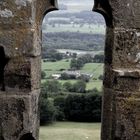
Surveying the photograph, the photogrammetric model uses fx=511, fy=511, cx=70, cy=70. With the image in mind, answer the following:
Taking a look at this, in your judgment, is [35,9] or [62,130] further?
[62,130]

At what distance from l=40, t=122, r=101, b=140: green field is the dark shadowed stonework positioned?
18446 millimetres

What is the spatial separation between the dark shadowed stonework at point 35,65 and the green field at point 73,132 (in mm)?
18446

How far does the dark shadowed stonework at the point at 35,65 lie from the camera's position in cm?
649

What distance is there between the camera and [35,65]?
6.60 m

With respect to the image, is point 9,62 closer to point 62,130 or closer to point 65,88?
point 62,130

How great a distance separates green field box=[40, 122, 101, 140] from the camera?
83.6 feet

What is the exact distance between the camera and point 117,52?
658cm

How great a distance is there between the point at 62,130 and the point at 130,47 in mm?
20986

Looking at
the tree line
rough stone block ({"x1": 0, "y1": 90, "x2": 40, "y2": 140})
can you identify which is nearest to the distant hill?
the tree line

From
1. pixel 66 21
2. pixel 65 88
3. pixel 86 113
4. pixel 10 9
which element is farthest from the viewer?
pixel 66 21

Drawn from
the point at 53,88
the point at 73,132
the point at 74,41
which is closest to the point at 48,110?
the point at 73,132

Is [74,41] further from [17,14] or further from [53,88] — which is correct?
[17,14]

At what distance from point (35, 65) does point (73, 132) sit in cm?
1996

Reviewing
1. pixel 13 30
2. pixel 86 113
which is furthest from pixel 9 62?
pixel 86 113
